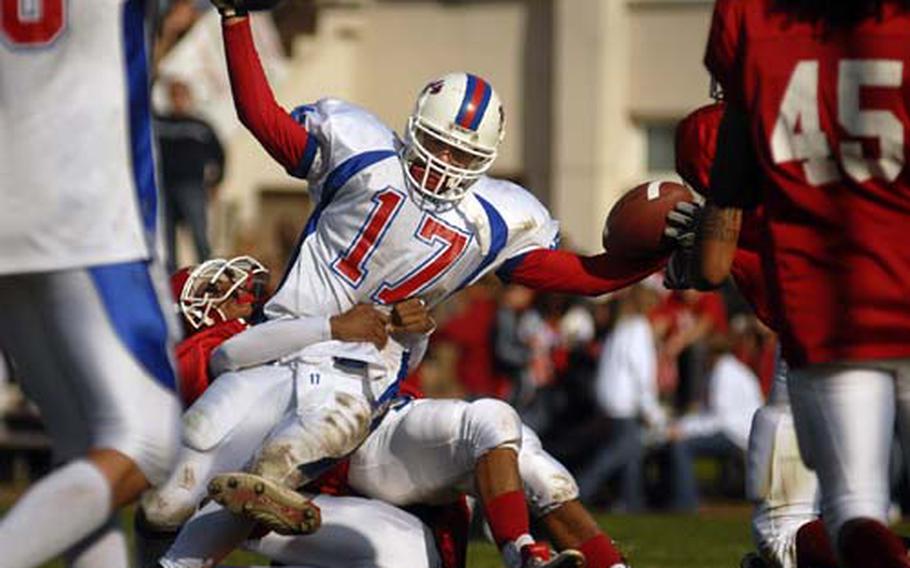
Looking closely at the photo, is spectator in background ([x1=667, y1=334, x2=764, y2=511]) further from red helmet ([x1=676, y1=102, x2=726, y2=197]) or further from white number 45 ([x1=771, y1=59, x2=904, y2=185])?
white number 45 ([x1=771, y1=59, x2=904, y2=185])

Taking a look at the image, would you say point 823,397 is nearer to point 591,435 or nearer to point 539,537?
point 539,537

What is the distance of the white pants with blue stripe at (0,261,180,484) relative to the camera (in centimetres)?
547

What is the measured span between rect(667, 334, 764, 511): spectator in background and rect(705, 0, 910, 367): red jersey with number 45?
30.2 ft

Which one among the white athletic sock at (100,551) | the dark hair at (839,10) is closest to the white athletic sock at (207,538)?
the white athletic sock at (100,551)

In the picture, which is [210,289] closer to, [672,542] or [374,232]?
[374,232]

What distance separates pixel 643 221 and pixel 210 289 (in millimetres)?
1336

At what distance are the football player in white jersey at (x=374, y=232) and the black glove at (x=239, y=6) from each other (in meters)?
0.12

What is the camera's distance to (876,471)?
17.9 feet

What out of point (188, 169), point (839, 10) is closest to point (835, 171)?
point (839, 10)

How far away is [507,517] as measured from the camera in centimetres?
675

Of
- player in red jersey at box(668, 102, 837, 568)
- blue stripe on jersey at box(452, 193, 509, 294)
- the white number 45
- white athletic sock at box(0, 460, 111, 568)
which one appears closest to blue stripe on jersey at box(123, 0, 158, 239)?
white athletic sock at box(0, 460, 111, 568)

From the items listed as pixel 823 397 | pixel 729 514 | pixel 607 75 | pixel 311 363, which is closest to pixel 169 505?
pixel 311 363

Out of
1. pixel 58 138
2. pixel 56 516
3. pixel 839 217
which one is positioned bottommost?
pixel 56 516

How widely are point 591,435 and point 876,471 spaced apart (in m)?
9.36
